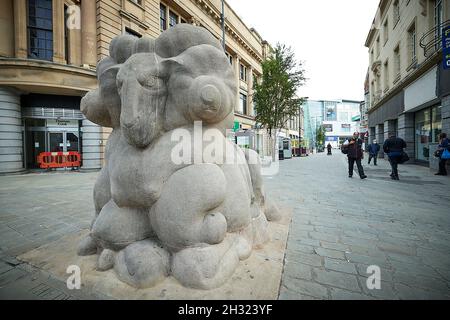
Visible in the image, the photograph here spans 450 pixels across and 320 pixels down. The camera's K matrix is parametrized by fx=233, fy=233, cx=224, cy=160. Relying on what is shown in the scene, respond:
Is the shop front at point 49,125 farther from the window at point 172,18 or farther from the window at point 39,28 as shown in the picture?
the window at point 172,18

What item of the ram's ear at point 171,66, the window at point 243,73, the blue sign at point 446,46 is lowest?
the ram's ear at point 171,66

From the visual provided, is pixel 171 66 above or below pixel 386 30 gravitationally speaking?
below

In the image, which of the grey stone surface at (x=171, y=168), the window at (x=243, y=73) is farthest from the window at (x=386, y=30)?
the grey stone surface at (x=171, y=168)

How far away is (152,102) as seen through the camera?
2.03 metres

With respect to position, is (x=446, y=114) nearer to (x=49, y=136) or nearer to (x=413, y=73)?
(x=413, y=73)

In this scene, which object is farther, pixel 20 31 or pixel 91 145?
pixel 91 145

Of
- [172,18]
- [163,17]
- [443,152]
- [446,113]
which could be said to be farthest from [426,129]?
[172,18]

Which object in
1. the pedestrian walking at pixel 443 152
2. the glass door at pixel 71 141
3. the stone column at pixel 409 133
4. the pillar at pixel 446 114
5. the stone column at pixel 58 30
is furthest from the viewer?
the stone column at pixel 409 133

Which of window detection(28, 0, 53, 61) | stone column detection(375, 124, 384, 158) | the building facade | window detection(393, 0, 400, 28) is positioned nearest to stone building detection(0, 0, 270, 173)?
window detection(28, 0, 53, 61)

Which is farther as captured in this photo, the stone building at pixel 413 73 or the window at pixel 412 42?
the window at pixel 412 42

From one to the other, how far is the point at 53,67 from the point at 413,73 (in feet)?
59.3

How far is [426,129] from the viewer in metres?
12.6

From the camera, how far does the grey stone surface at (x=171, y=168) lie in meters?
1.90

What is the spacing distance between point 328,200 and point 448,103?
8.56 metres
